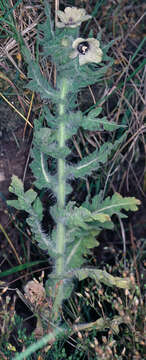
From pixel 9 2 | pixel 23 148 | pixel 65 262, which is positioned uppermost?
pixel 9 2

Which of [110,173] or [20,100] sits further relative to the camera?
[110,173]

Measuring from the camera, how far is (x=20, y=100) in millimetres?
2521

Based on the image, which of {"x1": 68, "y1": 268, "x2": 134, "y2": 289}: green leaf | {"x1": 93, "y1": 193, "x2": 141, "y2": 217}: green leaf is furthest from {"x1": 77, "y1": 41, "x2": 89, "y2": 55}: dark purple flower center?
{"x1": 68, "y1": 268, "x2": 134, "y2": 289}: green leaf

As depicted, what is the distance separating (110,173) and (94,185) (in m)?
0.16

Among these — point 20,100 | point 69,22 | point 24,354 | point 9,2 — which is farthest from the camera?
point 20,100

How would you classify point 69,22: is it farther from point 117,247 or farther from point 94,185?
point 117,247

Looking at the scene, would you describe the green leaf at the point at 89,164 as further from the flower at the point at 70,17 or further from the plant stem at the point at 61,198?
the flower at the point at 70,17

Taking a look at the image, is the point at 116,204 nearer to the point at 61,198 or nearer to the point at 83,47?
the point at 61,198

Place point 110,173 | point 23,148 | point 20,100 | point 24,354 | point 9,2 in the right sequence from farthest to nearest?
point 110,173
point 23,148
point 20,100
point 9,2
point 24,354

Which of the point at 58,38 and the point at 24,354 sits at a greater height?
the point at 58,38

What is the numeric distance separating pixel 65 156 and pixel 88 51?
0.55m

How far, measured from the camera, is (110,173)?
2.92 metres

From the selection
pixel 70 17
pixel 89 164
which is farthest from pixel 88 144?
pixel 70 17

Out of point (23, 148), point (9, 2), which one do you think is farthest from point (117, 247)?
point (9, 2)
